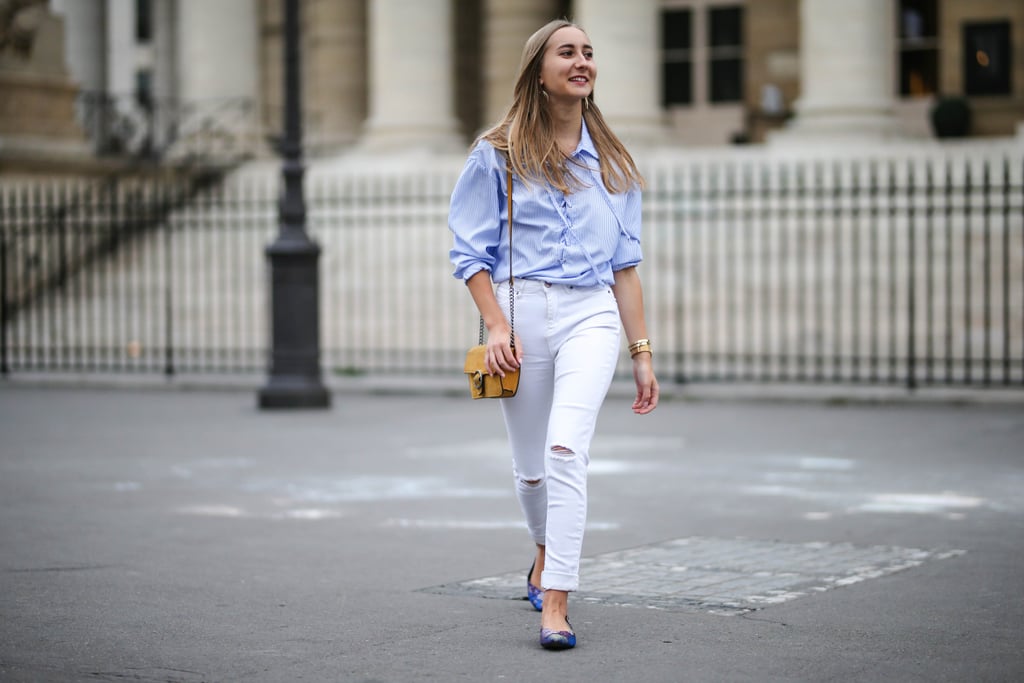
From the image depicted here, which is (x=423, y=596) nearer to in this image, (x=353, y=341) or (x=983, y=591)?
(x=983, y=591)

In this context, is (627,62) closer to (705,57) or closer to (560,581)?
(705,57)

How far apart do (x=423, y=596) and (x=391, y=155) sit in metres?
21.7

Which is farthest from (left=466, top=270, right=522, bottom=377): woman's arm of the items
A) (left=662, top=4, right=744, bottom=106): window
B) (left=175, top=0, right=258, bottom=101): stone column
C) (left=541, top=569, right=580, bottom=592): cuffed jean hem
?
(left=662, top=4, right=744, bottom=106): window

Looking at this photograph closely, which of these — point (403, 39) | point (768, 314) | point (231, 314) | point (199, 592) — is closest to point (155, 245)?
point (231, 314)

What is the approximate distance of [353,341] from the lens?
20656 mm

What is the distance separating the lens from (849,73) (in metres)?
23.8

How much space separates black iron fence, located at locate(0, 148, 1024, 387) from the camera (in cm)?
1691

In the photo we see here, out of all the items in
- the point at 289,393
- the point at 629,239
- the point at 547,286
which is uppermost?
the point at 629,239

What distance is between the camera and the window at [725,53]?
31.3 m

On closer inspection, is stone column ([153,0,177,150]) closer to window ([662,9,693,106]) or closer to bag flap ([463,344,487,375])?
window ([662,9,693,106])

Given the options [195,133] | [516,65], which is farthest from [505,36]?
[195,133]

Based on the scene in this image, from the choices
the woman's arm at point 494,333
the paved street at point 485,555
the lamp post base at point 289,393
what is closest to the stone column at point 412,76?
the lamp post base at point 289,393

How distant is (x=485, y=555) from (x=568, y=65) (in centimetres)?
251

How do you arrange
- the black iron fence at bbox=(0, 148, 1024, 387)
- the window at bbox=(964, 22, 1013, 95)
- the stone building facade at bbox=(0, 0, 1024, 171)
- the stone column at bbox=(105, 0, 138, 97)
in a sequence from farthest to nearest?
1. the stone column at bbox=(105, 0, 138, 97)
2. the window at bbox=(964, 22, 1013, 95)
3. the stone building facade at bbox=(0, 0, 1024, 171)
4. the black iron fence at bbox=(0, 148, 1024, 387)
